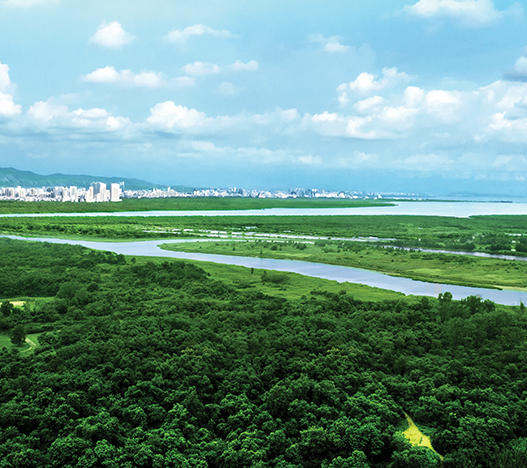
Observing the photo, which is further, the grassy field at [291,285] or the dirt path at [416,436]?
the grassy field at [291,285]

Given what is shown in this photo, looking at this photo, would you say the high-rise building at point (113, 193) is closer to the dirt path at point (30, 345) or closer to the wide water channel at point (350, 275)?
the wide water channel at point (350, 275)

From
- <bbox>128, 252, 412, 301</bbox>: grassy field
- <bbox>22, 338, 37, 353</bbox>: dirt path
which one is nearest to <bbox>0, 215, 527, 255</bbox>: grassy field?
<bbox>128, 252, 412, 301</bbox>: grassy field

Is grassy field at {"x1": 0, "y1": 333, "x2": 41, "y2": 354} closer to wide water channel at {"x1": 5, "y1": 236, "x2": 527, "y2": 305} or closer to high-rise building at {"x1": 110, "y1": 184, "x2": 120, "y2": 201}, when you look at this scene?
wide water channel at {"x1": 5, "y1": 236, "x2": 527, "y2": 305}

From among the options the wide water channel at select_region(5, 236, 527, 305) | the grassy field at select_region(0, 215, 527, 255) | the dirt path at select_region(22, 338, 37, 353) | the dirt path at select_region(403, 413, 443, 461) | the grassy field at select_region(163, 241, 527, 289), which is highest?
the grassy field at select_region(0, 215, 527, 255)

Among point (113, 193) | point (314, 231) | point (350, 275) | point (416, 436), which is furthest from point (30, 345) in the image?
point (113, 193)

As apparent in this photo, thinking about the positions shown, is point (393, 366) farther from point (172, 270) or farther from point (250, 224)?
point (250, 224)

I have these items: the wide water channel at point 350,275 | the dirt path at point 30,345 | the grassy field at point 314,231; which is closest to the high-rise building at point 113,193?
the grassy field at point 314,231

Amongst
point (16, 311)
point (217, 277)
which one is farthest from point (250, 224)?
point (16, 311)
